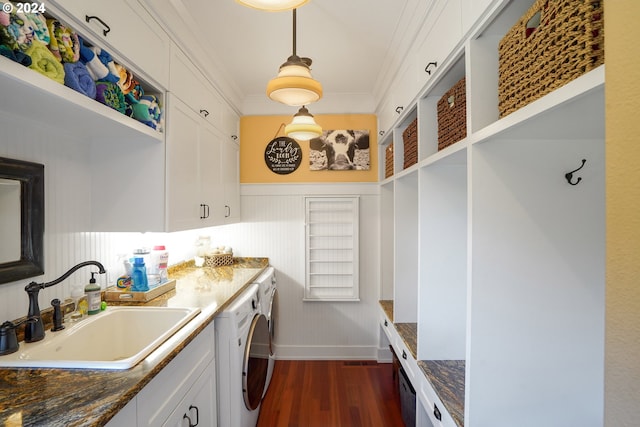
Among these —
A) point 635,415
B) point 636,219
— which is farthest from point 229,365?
point 636,219

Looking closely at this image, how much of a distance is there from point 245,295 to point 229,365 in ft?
1.47

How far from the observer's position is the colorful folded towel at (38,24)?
0.88 m

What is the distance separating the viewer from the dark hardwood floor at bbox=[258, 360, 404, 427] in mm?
2094

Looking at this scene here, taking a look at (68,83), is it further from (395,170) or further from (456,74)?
(395,170)

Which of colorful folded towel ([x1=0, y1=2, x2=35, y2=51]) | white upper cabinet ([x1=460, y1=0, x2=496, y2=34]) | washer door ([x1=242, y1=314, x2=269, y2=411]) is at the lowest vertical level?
washer door ([x1=242, y1=314, x2=269, y2=411])

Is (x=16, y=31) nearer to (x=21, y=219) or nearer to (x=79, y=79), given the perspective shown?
(x=79, y=79)

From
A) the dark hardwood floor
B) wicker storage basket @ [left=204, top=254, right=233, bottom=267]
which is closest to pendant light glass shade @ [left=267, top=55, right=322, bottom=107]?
wicker storage basket @ [left=204, top=254, right=233, bottom=267]

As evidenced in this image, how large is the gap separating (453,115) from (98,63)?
151cm

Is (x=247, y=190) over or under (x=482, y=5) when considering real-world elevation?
under

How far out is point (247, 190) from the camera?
3068mm

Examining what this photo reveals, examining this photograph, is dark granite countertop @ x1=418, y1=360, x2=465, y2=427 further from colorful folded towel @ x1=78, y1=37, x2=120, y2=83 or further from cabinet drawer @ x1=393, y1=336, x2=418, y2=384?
colorful folded towel @ x1=78, y1=37, x2=120, y2=83

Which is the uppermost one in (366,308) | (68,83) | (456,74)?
(456,74)

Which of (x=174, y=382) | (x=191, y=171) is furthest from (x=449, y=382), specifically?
(x=191, y=171)

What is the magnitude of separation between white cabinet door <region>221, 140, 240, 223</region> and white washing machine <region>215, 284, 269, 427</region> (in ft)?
3.53
